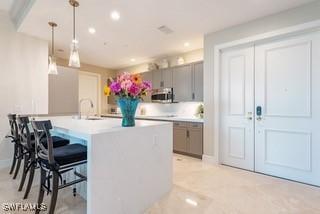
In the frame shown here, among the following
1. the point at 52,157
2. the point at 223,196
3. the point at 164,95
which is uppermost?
the point at 164,95

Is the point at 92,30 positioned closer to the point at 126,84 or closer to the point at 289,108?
the point at 126,84

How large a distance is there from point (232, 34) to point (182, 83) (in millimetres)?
1754

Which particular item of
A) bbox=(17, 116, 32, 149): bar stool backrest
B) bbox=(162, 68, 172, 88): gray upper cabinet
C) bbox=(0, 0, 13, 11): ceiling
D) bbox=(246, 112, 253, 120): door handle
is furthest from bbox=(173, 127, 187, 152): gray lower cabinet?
bbox=(0, 0, 13, 11): ceiling

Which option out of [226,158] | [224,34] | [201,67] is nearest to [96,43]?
[201,67]

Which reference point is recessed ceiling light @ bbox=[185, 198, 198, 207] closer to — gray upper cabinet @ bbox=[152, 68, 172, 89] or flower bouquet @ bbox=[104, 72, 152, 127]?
flower bouquet @ bbox=[104, 72, 152, 127]

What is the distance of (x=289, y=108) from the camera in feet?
9.75

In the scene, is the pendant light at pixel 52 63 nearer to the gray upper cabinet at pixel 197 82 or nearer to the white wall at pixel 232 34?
the white wall at pixel 232 34

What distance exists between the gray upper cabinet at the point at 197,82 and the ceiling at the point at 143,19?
554 millimetres

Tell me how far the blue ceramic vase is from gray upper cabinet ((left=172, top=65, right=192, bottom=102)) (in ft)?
9.27

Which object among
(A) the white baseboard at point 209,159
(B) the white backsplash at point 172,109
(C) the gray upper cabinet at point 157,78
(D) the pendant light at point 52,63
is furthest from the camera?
(C) the gray upper cabinet at point 157,78

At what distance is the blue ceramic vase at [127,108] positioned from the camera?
2.06 m

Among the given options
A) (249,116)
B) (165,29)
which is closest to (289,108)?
(249,116)

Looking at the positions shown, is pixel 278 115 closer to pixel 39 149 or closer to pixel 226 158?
pixel 226 158

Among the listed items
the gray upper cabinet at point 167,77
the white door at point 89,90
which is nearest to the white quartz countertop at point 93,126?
the gray upper cabinet at point 167,77
